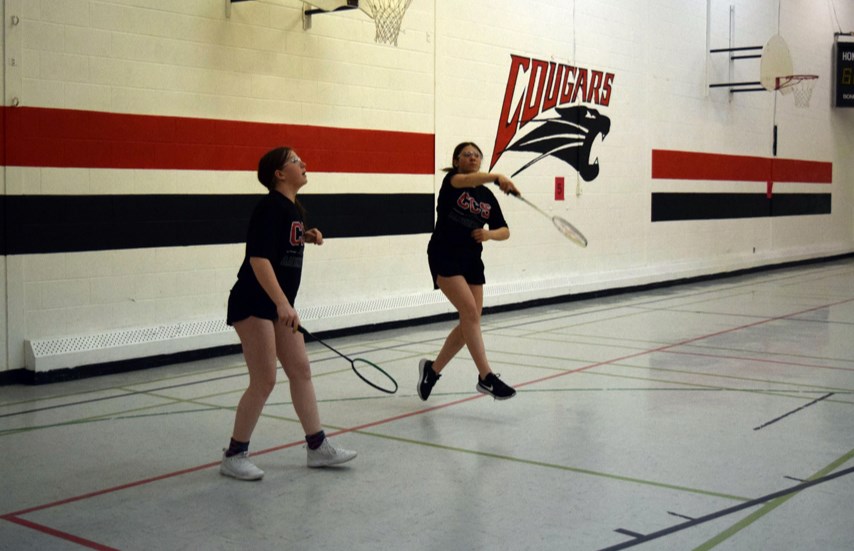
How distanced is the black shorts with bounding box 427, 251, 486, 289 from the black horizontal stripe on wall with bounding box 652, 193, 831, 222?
33.6 feet

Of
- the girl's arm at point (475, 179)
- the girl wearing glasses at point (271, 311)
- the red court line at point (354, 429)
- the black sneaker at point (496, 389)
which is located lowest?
the red court line at point (354, 429)

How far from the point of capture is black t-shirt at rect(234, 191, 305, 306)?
5.01 metres

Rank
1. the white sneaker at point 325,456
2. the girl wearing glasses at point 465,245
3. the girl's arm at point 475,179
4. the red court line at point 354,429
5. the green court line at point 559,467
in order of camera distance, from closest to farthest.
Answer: the red court line at point 354,429
the green court line at point 559,467
the white sneaker at point 325,456
the girl's arm at point 475,179
the girl wearing glasses at point 465,245

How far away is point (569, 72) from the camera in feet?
47.1

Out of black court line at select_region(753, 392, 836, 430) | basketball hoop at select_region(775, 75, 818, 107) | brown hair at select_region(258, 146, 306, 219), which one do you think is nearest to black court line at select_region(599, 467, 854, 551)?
black court line at select_region(753, 392, 836, 430)

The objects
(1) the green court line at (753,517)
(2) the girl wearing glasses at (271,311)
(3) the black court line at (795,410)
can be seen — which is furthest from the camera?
(3) the black court line at (795,410)

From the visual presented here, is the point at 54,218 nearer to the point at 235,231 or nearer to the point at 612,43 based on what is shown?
the point at 235,231

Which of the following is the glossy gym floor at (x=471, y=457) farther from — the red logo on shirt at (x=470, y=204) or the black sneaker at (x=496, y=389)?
the red logo on shirt at (x=470, y=204)

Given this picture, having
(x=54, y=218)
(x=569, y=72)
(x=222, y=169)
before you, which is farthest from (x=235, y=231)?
(x=569, y=72)

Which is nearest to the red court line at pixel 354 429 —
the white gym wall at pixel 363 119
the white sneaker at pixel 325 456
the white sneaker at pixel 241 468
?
the white sneaker at pixel 241 468

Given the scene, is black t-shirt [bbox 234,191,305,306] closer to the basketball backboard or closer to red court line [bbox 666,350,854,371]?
red court line [bbox 666,350,854,371]

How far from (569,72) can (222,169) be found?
6.74 metres

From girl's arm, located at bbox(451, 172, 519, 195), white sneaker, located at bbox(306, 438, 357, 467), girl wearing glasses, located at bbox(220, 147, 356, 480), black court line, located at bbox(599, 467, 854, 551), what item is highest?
girl's arm, located at bbox(451, 172, 519, 195)

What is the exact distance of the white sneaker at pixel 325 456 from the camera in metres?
5.32
